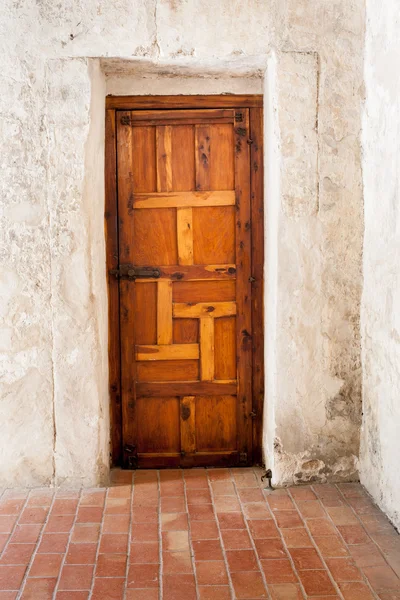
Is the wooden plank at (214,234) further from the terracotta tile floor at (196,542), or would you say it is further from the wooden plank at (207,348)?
the terracotta tile floor at (196,542)

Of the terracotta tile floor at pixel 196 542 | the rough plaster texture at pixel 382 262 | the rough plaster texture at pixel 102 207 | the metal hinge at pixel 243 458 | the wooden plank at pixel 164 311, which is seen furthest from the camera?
the metal hinge at pixel 243 458

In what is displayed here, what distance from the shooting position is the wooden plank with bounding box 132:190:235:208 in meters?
4.11

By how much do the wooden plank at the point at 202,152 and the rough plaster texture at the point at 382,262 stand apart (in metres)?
0.95

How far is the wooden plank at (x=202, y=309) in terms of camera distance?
4.18m

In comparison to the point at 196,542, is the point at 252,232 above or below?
above

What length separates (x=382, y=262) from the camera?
140 inches

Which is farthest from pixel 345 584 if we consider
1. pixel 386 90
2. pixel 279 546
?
pixel 386 90

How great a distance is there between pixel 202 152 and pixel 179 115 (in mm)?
266

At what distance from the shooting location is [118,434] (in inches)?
167

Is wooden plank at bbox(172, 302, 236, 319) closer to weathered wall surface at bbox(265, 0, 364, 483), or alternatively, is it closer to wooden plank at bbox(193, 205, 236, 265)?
wooden plank at bbox(193, 205, 236, 265)

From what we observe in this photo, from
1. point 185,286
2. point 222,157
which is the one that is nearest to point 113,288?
point 185,286

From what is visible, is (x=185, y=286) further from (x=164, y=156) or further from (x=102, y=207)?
(x=164, y=156)

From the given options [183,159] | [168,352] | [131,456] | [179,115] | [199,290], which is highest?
[179,115]

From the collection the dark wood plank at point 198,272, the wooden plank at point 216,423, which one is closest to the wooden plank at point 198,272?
the dark wood plank at point 198,272
